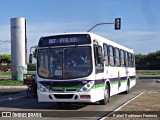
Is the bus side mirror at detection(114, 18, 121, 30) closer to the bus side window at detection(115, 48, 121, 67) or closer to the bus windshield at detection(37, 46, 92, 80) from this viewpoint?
the bus side window at detection(115, 48, 121, 67)

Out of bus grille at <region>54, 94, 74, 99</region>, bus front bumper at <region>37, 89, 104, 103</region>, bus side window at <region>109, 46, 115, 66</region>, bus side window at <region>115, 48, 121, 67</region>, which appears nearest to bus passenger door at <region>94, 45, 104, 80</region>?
bus front bumper at <region>37, 89, 104, 103</region>

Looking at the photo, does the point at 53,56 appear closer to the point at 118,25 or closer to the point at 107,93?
the point at 107,93

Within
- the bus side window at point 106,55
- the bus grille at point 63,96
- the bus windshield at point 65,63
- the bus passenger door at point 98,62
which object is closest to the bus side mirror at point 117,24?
the bus side window at point 106,55

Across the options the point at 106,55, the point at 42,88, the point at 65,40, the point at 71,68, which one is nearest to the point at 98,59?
the point at 71,68

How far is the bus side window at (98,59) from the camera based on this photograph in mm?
13808

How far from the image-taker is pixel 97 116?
11633 millimetres

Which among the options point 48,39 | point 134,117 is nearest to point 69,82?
point 48,39

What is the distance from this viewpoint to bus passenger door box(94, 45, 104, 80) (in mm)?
13759

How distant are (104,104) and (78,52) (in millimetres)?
2928

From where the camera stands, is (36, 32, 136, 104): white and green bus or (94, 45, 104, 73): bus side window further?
(94, 45, 104, 73): bus side window

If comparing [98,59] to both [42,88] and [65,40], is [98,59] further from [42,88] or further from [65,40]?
[42,88]

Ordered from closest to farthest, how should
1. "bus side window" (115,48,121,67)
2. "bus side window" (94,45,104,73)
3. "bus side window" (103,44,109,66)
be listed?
1. "bus side window" (94,45,104,73)
2. "bus side window" (103,44,109,66)
3. "bus side window" (115,48,121,67)

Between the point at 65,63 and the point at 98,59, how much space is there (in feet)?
4.52

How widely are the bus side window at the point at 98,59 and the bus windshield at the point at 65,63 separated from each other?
37cm
